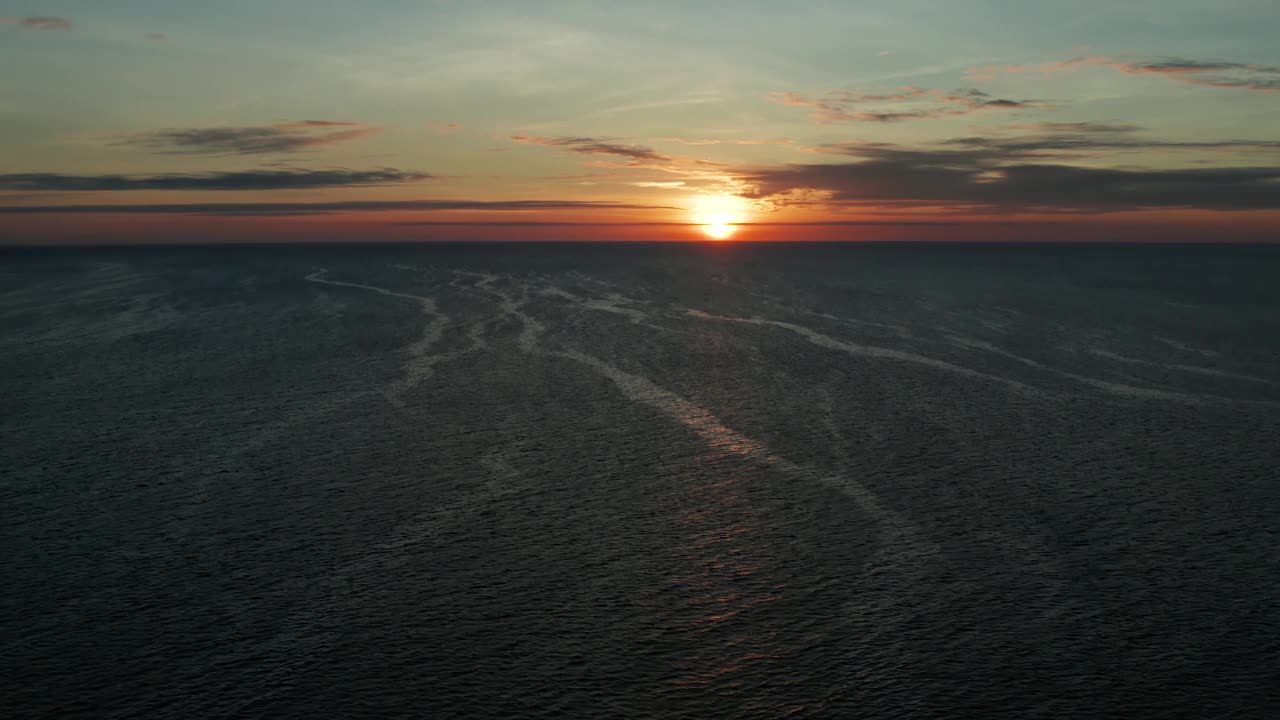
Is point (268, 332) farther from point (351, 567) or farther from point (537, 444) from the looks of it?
point (351, 567)

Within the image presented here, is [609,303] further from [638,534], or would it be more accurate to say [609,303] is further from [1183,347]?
[638,534]

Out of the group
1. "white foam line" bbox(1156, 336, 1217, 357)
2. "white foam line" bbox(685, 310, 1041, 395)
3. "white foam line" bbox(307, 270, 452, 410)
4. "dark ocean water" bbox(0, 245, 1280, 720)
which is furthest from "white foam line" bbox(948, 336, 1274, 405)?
"white foam line" bbox(307, 270, 452, 410)

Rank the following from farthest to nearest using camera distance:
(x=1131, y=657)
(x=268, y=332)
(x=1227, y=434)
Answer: (x=268, y=332) → (x=1227, y=434) → (x=1131, y=657)

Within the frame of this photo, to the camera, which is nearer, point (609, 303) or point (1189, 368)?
point (1189, 368)

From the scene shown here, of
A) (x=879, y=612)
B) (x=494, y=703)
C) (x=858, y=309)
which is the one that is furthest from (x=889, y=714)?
(x=858, y=309)

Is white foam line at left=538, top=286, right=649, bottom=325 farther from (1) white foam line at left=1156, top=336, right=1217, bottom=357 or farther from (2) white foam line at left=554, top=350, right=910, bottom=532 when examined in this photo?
(1) white foam line at left=1156, top=336, right=1217, bottom=357

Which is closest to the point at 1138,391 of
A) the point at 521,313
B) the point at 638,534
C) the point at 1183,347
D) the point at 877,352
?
the point at 877,352
